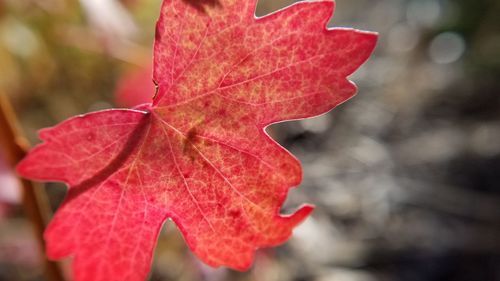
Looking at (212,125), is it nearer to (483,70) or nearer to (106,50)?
(106,50)

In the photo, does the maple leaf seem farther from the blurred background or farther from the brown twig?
the blurred background

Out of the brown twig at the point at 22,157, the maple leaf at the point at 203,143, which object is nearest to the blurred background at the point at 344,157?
the brown twig at the point at 22,157

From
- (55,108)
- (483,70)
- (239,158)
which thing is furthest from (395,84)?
(239,158)

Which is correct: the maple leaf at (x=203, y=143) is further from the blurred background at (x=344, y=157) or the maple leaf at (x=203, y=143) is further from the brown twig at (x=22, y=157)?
the blurred background at (x=344, y=157)

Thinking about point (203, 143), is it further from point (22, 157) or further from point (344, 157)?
point (344, 157)

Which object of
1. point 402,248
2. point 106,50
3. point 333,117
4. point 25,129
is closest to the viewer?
point 106,50

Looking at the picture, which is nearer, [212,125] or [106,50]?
[212,125]

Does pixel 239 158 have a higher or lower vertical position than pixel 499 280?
higher
